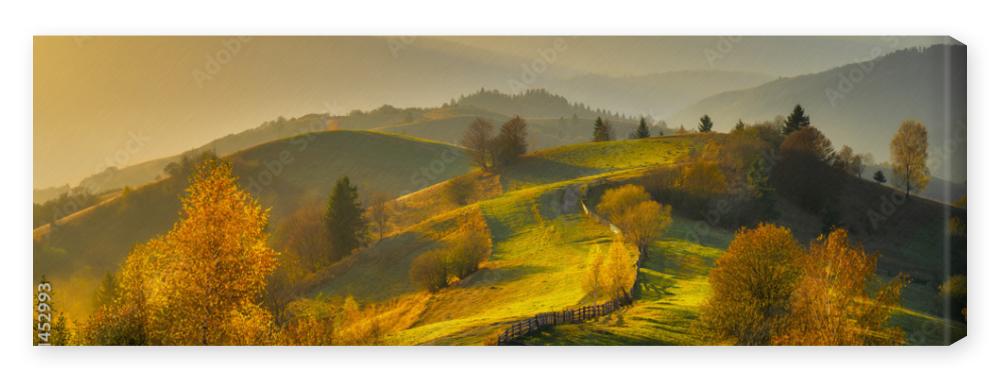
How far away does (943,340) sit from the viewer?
12.6 metres

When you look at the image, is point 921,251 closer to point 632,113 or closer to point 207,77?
point 632,113

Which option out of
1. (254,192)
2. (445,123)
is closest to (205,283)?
(254,192)

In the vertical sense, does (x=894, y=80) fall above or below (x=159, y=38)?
below

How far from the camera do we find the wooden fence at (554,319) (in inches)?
478

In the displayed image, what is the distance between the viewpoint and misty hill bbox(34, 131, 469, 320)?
42.4 ft

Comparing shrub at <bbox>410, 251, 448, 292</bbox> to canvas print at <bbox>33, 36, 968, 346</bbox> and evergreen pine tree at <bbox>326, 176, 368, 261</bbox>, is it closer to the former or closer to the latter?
canvas print at <bbox>33, 36, 968, 346</bbox>

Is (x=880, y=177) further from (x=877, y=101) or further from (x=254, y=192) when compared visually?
(x=254, y=192)

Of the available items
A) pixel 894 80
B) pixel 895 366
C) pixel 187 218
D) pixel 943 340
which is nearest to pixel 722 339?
pixel 895 366

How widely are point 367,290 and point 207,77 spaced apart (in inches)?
222

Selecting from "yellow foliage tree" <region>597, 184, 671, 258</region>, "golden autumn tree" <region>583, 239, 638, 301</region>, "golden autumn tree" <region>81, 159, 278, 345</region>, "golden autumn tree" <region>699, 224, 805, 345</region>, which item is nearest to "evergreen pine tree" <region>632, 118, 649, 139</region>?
"yellow foliage tree" <region>597, 184, 671, 258</region>

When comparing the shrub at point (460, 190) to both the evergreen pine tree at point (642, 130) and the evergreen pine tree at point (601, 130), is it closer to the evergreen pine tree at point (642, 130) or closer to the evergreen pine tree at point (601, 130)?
the evergreen pine tree at point (601, 130)

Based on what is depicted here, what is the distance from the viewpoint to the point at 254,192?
43.8 ft

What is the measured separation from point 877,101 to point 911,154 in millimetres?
1281

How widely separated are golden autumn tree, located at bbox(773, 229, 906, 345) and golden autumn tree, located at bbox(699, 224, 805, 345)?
8.8 inches
